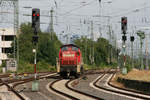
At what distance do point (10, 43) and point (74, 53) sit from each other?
5861 centimetres

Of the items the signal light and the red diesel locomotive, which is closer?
the signal light

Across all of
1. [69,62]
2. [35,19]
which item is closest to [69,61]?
[69,62]

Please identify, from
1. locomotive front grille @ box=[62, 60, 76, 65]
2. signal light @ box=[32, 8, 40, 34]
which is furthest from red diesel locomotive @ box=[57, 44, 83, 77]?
signal light @ box=[32, 8, 40, 34]

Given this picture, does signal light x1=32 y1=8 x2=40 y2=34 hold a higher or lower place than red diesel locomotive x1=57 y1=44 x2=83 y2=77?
higher

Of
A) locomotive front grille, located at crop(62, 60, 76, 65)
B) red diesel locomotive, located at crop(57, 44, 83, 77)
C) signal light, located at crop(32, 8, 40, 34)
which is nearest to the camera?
signal light, located at crop(32, 8, 40, 34)

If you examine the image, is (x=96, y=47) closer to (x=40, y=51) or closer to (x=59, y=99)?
(x=40, y=51)

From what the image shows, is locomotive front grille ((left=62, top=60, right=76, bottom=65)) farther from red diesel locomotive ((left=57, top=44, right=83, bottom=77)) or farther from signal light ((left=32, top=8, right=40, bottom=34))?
signal light ((left=32, top=8, right=40, bottom=34))

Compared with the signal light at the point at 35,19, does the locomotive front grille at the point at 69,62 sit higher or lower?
lower

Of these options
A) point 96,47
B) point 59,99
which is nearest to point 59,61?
point 59,99

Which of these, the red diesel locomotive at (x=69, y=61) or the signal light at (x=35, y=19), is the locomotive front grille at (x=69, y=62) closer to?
the red diesel locomotive at (x=69, y=61)

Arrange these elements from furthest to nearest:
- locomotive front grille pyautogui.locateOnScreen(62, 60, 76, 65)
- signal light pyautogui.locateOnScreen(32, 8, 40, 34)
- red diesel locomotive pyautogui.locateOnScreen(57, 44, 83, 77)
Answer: locomotive front grille pyautogui.locateOnScreen(62, 60, 76, 65) < red diesel locomotive pyautogui.locateOnScreen(57, 44, 83, 77) < signal light pyautogui.locateOnScreen(32, 8, 40, 34)

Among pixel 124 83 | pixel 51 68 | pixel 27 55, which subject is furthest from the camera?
pixel 27 55

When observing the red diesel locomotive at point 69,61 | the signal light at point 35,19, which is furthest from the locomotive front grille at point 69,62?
the signal light at point 35,19

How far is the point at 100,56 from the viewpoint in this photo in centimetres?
10044
